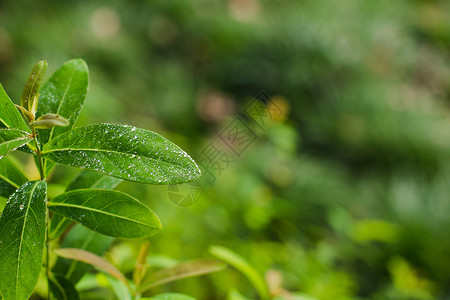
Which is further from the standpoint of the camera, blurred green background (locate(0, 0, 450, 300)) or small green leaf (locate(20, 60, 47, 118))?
blurred green background (locate(0, 0, 450, 300))

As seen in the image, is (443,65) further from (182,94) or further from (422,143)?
(182,94)

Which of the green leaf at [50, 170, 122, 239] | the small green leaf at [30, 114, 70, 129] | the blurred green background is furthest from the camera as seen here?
the blurred green background

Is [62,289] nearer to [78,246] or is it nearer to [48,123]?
[78,246]

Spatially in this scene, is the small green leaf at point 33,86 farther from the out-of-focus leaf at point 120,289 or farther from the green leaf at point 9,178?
the out-of-focus leaf at point 120,289

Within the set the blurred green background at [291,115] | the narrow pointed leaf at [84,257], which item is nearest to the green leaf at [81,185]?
the narrow pointed leaf at [84,257]

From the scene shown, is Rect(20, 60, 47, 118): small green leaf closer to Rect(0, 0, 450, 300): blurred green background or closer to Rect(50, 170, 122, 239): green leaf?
Rect(50, 170, 122, 239): green leaf

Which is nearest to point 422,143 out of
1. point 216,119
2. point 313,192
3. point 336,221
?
point 313,192

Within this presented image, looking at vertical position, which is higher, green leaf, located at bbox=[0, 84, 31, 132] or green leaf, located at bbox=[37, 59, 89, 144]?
green leaf, located at bbox=[37, 59, 89, 144]

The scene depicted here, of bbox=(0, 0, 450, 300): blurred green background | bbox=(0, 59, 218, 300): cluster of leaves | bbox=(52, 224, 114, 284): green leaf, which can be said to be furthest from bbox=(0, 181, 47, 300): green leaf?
bbox=(0, 0, 450, 300): blurred green background
